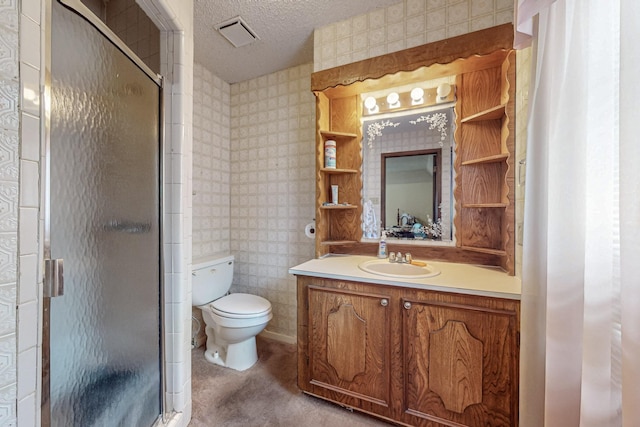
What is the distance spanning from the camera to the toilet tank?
1.85m

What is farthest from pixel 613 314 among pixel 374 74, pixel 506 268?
pixel 374 74

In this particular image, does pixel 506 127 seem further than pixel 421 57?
No

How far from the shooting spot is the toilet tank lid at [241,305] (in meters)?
1.71

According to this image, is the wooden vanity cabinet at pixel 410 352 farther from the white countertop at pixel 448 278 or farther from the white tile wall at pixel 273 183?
the white tile wall at pixel 273 183

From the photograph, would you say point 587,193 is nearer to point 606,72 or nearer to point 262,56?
point 606,72

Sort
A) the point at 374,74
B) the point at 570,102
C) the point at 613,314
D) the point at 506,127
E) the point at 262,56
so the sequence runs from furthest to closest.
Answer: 1. the point at 262,56
2. the point at 374,74
3. the point at 506,127
4. the point at 570,102
5. the point at 613,314

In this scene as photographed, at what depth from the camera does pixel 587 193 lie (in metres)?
0.58

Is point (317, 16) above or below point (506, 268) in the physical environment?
above

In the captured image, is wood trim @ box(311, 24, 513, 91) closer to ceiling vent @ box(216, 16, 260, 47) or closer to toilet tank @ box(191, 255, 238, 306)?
ceiling vent @ box(216, 16, 260, 47)

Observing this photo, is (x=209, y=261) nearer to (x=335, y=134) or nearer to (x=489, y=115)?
(x=335, y=134)

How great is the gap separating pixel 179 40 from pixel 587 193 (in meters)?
1.64

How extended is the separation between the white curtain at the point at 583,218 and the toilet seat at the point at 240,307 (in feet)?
4.71

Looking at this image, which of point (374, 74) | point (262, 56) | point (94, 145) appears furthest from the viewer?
point (262, 56)

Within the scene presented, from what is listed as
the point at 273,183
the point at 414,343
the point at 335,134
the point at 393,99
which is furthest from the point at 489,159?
the point at 273,183
